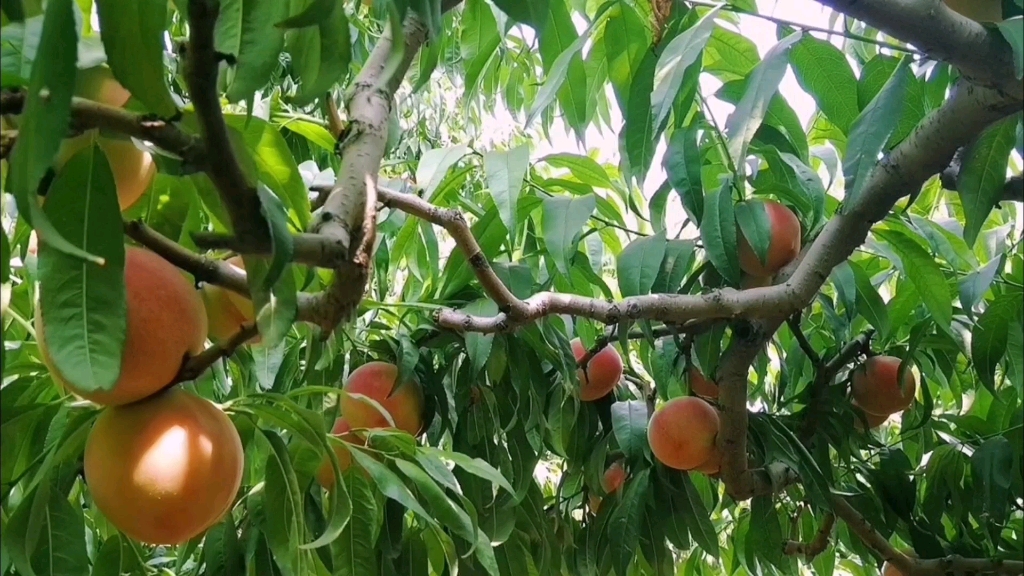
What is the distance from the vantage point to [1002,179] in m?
0.43

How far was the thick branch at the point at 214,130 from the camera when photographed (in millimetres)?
253

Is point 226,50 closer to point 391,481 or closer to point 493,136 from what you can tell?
point 391,481

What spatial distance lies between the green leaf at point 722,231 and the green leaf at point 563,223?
92mm

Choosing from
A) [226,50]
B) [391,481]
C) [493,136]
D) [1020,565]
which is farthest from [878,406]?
[493,136]

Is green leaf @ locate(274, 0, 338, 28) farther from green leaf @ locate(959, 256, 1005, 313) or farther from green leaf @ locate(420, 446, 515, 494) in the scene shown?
green leaf @ locate(959, 256, 1005, 313)

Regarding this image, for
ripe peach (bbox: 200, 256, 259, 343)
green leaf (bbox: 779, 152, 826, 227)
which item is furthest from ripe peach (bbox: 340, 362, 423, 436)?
green leaf (bbox: 779, 152, 826, 227)

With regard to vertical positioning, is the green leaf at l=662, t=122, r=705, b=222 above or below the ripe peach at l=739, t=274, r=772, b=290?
above

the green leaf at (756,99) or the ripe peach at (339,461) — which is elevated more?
the green leaf at (756,99)

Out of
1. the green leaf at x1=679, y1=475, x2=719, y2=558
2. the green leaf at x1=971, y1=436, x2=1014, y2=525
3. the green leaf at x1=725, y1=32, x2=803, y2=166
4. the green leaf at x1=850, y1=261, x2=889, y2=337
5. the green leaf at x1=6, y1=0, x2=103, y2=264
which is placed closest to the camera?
the green leaf at x1=6, y1=0, x2=103, y2=264

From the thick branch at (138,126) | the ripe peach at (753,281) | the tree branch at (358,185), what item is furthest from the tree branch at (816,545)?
the thick branch at (138,126)

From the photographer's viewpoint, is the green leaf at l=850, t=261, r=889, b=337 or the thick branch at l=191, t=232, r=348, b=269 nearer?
the thick branch at l=191, t=232, r=348, b=269

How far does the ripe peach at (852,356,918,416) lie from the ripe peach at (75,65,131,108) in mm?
688

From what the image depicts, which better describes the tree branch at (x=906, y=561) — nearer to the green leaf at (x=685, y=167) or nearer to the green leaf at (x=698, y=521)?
the green leaf at (x=698, y=521)

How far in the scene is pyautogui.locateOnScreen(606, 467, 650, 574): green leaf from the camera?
2.42 ft
